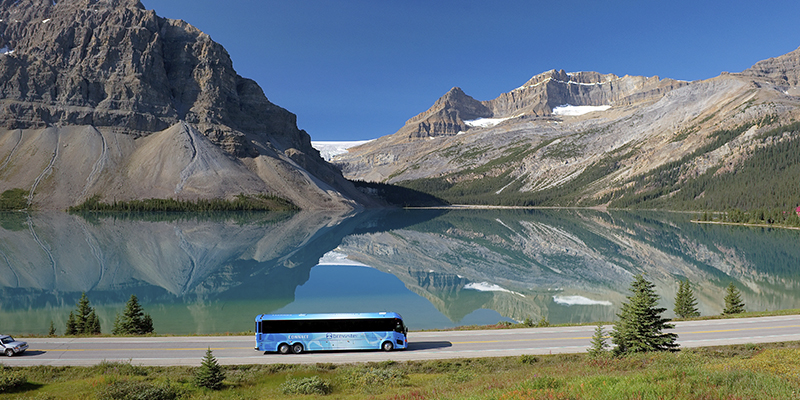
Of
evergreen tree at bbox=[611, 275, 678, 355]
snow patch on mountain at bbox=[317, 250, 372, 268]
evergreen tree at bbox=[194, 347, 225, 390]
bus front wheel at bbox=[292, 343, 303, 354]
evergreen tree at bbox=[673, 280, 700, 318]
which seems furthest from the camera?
snow patch on mountain at bbox=[317, 250, 372, 268]

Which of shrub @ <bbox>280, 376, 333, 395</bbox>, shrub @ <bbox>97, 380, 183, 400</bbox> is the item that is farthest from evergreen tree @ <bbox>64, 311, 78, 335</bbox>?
shrub @ <bbox>280, 376, 333, 395</bbox>

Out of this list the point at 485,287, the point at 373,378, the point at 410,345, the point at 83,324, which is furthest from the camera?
the point at 485,287

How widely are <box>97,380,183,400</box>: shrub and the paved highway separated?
4.70m

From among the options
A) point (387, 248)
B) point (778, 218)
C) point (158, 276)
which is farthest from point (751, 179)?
point (158, 276)

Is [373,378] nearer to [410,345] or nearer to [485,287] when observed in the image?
[410,345]

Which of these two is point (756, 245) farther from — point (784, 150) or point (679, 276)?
point (784, 150)

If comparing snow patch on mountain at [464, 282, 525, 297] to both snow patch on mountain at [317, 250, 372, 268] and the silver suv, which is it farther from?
the silver suv

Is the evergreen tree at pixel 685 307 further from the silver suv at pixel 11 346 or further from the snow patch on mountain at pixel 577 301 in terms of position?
the silver suv at pixel 11 346

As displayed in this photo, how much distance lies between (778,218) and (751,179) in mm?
72234

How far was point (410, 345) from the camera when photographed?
81.3 feet

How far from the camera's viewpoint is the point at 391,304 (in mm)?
40719

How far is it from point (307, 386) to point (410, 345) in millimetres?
8611

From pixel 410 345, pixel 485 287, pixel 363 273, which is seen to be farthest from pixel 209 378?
pixel 363 273

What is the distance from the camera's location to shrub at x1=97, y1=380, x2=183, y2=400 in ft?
52.3
